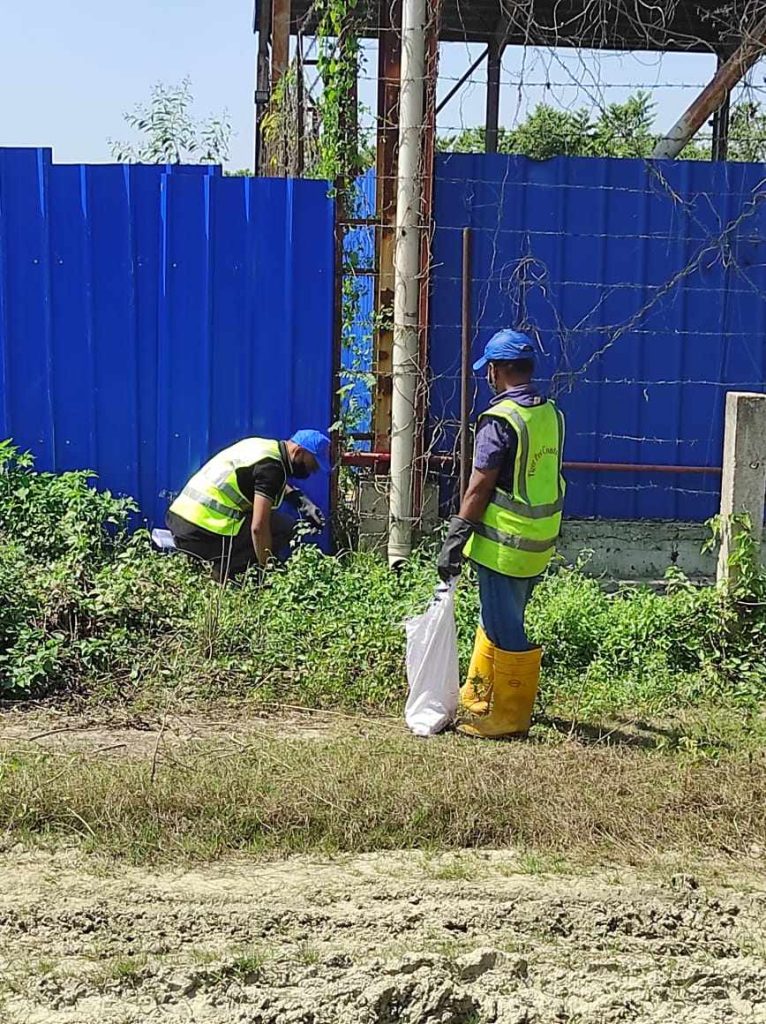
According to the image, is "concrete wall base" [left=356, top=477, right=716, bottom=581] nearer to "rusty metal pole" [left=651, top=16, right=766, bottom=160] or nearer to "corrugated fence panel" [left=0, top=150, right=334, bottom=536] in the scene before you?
"corrugated fence panel" [left=0, top=150, right=334, bottom=536]

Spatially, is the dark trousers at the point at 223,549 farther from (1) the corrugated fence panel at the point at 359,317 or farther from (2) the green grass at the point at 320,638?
(1) the corrugated fence panel at the point at 359,317

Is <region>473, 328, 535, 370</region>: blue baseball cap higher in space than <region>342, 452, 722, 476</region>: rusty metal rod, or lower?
higher

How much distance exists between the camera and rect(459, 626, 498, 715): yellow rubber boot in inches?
206

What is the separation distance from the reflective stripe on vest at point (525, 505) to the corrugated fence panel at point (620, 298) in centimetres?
219

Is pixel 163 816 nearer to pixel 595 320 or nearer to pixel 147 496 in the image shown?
pixel 147 496

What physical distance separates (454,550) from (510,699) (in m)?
0.70

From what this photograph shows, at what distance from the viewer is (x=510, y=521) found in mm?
5078

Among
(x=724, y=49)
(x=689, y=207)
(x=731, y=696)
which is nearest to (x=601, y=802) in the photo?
(x=731, y=696)

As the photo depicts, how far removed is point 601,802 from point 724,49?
8.82 metres

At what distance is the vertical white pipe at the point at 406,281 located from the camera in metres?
6.72

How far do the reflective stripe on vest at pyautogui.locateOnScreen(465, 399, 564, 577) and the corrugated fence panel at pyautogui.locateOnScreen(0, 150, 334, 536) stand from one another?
2.33m

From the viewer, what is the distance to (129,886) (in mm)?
3676

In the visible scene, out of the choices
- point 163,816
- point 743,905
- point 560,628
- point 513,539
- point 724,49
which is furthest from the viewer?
point 724,49

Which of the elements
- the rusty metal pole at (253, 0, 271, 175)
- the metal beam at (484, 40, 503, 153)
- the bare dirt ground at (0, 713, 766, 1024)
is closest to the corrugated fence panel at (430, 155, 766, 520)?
the bare dirt ground at (0, 713, 766, 1024)
